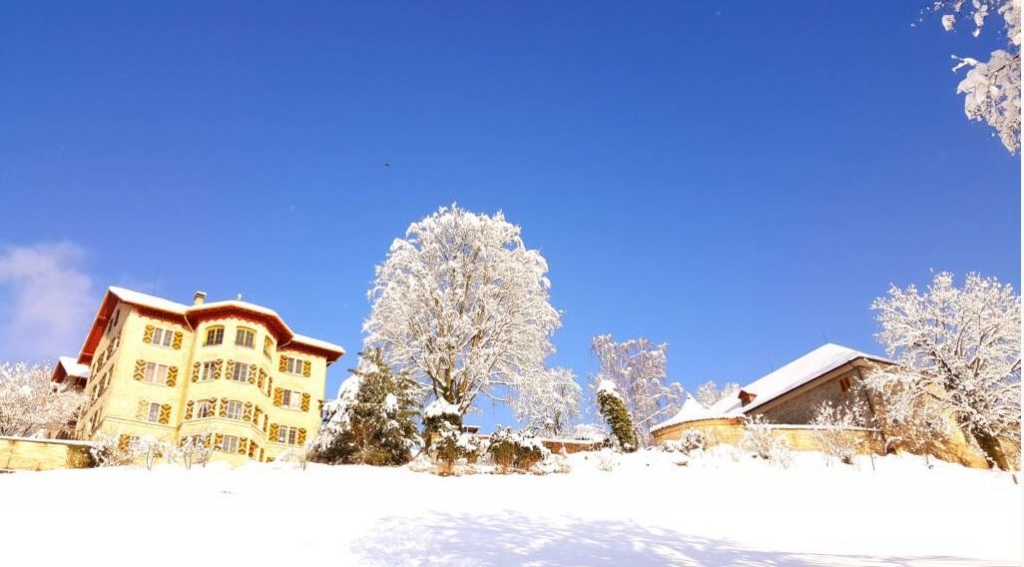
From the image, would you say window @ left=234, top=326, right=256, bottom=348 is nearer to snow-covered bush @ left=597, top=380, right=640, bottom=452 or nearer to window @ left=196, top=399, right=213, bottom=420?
window @ left=196, top=399, right=213, bottom=420

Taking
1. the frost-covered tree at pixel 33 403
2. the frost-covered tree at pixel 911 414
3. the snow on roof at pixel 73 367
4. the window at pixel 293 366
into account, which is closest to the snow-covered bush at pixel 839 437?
the frost-covered tree at pixel 911 414

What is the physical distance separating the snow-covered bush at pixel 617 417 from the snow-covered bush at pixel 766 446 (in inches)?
191

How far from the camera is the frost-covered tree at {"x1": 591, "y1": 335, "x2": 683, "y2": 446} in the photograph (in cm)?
4516

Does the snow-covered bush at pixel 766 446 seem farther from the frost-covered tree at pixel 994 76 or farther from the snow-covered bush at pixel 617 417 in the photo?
the frost-covered tree at pixel 994 76

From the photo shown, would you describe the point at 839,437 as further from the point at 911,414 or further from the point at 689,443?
the point at 689,443

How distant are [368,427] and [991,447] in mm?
26959

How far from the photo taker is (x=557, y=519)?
12398 millimetres

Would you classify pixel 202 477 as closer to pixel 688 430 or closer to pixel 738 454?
pixel 738 454

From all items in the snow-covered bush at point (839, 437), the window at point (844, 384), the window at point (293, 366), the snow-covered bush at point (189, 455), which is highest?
the window at point (844, 384)

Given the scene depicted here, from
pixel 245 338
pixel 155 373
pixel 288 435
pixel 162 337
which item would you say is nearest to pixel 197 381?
pixel 155 373

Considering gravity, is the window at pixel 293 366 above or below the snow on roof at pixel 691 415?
A: above

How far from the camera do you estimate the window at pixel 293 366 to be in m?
39.3

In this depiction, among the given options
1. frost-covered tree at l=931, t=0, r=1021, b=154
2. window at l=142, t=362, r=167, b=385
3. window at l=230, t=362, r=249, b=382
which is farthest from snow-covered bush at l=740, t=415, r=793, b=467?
window at l=142, t=362, r=167, b=385

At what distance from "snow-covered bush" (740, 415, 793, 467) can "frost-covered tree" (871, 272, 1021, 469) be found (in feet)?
26.9
